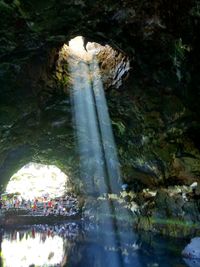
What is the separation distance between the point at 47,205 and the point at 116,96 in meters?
21.6

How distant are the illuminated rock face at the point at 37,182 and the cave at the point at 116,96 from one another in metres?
13.3

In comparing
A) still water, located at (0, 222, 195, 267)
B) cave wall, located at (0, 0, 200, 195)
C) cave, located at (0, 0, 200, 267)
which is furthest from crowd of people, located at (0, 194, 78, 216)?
cave wall, located at (0, 0, 200, 195)

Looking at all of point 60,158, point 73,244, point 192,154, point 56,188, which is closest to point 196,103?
point 192,154

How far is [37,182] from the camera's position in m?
39.0

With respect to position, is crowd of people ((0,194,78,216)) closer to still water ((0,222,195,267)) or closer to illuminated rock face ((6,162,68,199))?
illuminated rock face ((6,162,68,199))

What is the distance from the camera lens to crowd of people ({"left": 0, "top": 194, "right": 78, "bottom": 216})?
30.4 meters

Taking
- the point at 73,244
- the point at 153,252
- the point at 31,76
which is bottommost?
the point at 153,252

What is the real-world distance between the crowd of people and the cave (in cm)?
834

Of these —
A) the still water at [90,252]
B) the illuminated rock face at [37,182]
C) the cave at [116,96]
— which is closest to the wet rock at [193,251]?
the still water at [90,252]

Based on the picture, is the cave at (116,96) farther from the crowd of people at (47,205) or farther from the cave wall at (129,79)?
the crowd of people at (47,205)

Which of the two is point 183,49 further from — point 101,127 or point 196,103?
point 101,127

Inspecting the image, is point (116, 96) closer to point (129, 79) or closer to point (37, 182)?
point (129, 79)

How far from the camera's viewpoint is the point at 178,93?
10664 millimetres

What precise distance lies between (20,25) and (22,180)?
32.3 meters
